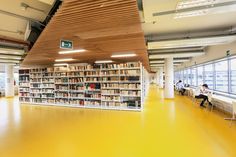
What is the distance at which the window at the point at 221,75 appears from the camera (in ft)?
24.6

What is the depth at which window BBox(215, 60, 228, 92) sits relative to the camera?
7.49m

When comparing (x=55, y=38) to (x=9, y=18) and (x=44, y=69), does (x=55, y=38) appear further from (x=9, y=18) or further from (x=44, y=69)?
(x=44, y=69)

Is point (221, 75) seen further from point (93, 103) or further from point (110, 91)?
point (93, 103)

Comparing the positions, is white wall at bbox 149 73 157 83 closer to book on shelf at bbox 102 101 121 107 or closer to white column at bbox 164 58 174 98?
white column at bbox 164 58 174 98

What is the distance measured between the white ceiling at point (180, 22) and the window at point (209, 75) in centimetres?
437

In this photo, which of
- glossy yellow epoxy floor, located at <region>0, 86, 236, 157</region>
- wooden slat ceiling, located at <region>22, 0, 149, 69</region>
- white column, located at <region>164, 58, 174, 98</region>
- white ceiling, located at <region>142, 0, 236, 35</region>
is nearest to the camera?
wooden slat ceiling, located at <region>22, 0, 149, 69</region>

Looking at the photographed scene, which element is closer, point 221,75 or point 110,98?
point 221,75

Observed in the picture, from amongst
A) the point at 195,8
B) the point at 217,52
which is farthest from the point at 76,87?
the point at 217,52

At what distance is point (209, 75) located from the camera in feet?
31.4

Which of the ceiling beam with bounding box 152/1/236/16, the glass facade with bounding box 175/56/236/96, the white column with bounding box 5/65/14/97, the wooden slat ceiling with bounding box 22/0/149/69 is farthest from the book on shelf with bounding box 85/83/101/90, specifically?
the white column with bounding box 5/65/14/97

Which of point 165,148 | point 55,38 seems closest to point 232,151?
point 165,148

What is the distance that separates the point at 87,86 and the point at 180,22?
19.9 feet

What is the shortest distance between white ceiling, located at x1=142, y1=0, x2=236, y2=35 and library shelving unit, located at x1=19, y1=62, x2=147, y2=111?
2.46 m

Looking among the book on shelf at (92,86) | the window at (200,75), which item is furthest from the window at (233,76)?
the book on shelf at (92,86)
